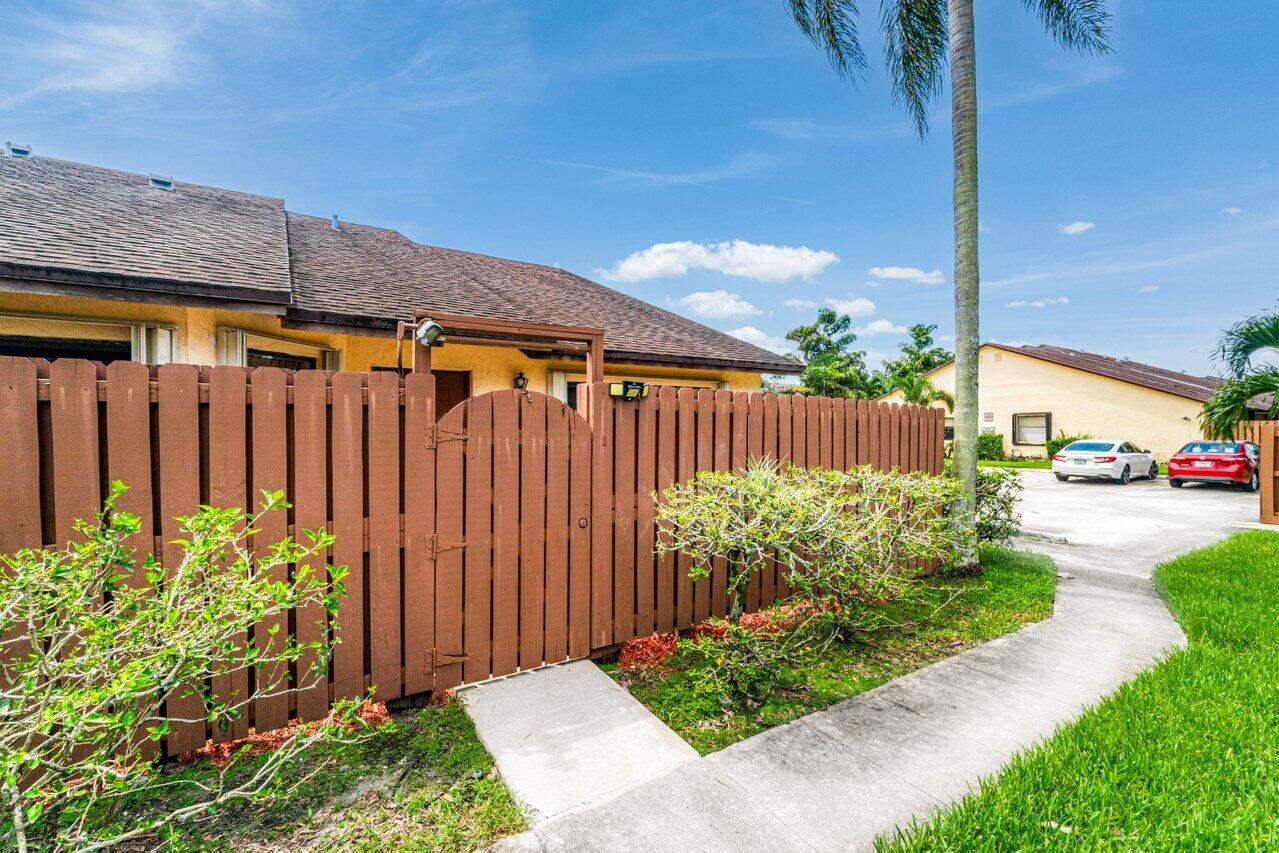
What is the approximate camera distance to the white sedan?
55.2 feet

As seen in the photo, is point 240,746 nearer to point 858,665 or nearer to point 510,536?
point 510,536

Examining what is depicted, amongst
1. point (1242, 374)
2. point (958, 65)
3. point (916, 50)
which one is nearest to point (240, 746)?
point (958, 65)

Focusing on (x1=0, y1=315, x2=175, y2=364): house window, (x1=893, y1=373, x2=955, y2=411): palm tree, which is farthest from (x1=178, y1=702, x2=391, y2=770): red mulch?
(x1=893, y1=373, x2=955, y2=411): palm tree

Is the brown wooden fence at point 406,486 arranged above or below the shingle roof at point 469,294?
below

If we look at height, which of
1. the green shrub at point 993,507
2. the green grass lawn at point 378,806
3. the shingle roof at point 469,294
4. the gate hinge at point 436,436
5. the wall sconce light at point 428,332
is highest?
the shingle roof at point 469,294

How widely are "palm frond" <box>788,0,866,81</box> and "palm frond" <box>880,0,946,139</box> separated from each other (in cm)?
45

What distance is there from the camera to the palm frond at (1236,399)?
26.6 ft

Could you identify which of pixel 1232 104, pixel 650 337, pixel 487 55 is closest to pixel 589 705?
pixel 650 337

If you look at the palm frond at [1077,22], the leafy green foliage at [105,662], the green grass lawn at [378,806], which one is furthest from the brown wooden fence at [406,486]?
the palm frond at [1077,22]

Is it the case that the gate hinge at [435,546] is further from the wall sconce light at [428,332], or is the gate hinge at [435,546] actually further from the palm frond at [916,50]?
the palm frond at [916,50]

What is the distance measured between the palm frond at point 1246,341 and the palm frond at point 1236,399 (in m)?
0.18

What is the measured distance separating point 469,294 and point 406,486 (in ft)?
20.8

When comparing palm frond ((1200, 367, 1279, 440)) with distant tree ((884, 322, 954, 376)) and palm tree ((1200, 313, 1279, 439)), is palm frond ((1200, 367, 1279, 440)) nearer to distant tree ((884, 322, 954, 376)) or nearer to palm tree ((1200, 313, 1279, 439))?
palm tree ((1200, 313, 1279, 439))

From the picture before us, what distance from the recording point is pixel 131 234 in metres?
6.11
